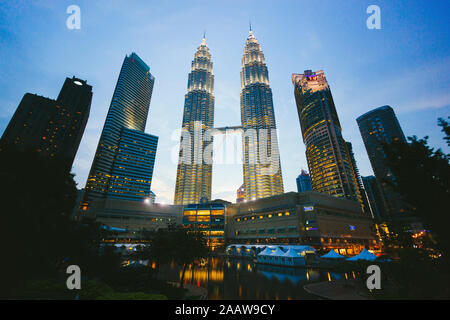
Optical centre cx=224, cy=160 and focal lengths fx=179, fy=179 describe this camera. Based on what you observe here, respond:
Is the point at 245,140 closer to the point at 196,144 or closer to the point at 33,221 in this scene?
the point at 196,144

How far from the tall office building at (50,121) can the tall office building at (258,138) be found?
126m

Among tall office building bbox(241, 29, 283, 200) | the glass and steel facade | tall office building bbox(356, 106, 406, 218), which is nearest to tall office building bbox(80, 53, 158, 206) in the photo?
the glass and steel facade

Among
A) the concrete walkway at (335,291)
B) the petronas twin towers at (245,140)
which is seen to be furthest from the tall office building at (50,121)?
the concrete walkway at (335,291)


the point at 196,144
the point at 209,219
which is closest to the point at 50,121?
the point at 196,144

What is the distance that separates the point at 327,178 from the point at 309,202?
69.4 metres

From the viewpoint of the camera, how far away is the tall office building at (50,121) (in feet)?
384

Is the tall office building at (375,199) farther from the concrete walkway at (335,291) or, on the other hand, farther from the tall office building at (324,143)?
the concrete walkway at (335,291)

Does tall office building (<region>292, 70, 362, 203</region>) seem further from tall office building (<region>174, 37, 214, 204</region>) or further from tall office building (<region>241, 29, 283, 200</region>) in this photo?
tall office building (<region>174, 37, 214, 204</region>)

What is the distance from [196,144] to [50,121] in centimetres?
10834

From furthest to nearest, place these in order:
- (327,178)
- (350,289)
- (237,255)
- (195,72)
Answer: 1. (195,72)
2. (327,178)
3. (237,255)
4. (350,289)

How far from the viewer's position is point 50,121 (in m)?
129
